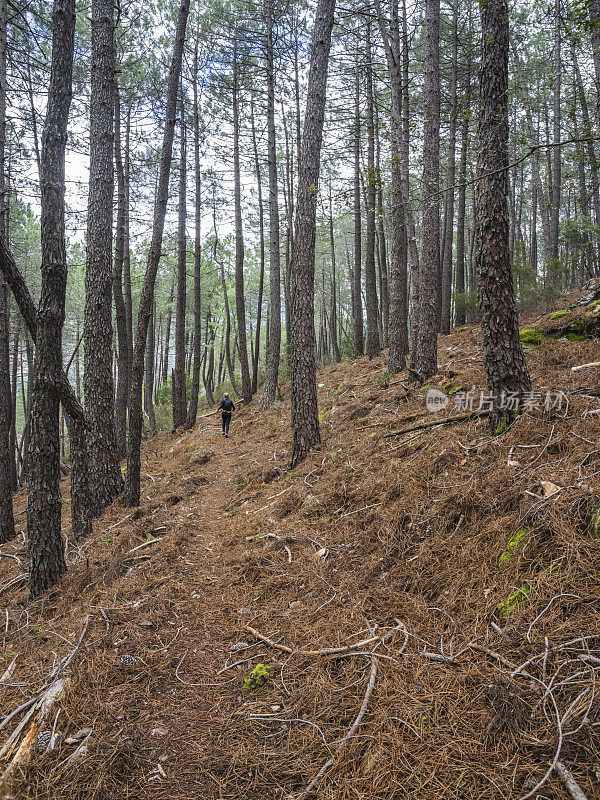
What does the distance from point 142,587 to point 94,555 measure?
1367 mm

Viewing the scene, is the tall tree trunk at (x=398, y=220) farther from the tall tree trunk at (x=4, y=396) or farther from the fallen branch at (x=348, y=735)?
the fallen branch at (x=348, y=735)

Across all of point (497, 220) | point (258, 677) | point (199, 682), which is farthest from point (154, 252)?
point (258, 677)

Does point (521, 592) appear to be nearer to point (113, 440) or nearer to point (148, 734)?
point (148, 734)

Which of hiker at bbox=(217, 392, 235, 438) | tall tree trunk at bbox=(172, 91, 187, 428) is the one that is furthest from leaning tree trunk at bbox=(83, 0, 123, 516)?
tall tree trunk at bbox=(172, 91, 187, 428)

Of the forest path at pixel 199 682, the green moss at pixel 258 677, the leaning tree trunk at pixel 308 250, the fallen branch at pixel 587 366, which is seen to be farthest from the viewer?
the leaning tree trunk at pixel 308 250

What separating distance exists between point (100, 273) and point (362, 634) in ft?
22.0

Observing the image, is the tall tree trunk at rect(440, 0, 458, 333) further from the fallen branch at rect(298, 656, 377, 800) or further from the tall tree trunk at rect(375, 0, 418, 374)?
the fallen branch at rect(298, 656, 377, 800)

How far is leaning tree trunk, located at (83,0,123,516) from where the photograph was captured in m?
6.37

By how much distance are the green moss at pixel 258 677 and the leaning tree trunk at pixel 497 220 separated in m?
3.17

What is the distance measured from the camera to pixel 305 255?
6.64 metres

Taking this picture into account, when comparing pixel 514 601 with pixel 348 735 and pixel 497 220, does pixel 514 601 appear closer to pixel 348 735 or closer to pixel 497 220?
pixel 348 735

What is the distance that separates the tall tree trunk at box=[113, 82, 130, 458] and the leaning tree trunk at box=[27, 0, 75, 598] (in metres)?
6.45

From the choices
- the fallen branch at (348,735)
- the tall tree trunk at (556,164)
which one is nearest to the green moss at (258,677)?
the fallen branch at (348,735)

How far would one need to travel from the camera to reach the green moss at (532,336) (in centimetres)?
683
